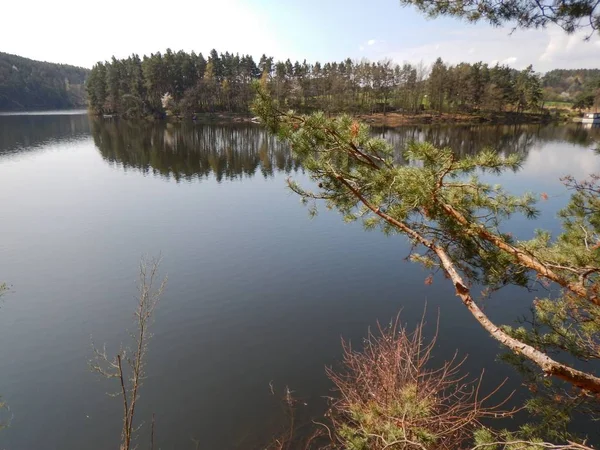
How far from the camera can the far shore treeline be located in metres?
79.8

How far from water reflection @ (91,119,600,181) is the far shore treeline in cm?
2096

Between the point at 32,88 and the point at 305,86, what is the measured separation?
120m

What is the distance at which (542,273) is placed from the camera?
484 cm

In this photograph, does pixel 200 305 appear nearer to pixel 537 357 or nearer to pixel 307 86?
pixel 537 357

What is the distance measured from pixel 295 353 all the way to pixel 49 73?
197 meters

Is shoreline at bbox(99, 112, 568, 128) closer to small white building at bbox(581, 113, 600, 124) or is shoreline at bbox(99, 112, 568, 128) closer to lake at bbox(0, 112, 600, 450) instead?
small white building at bbox(581, 113, 600, 124)

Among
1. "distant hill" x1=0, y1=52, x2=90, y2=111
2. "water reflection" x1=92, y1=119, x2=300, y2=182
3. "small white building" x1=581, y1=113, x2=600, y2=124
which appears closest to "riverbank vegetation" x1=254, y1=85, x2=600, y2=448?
"water reflection" x1=92, y1=119, x2=300, y2=182

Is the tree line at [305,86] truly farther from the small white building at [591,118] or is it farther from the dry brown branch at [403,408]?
the dry brown branch at [403,408]

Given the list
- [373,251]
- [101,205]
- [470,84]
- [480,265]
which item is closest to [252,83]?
[480,265]

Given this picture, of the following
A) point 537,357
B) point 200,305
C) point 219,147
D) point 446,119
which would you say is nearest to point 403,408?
point 537,357

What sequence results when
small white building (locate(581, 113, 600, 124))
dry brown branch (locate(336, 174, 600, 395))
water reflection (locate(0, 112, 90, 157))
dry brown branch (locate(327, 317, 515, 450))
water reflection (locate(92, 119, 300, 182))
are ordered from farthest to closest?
small white building (locate(581, 113, 600, 124)) → water reflection (locate(0, 112, 90, 157)) → water reflection (locate(92, 119, 300, 182)) → dry brown branch (locate(327, 317, 515, 450)) → dry brown branch (locate(336, 174, 600, 395))

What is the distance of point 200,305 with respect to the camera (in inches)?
551

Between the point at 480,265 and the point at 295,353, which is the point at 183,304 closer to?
the point at 295,353

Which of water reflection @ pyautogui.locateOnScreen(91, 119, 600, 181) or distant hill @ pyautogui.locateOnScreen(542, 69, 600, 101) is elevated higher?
distant hill @ pyautogui.locateOnScreen(542, 69, 600, 101)
